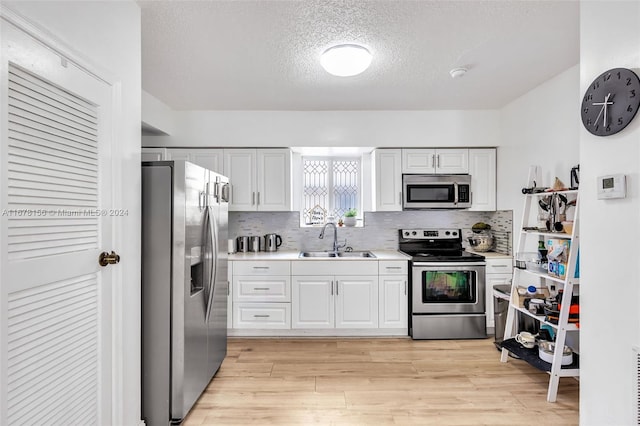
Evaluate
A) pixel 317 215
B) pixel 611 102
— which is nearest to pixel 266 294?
pixel 317 215

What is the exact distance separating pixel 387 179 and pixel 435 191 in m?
0.56

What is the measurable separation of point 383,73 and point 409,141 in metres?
1.18

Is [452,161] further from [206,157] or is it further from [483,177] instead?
[206,157]

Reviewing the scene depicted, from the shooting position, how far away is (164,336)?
1.93 metres

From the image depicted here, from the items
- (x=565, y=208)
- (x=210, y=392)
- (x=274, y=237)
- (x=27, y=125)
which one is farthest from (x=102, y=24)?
(x=565, y=208)

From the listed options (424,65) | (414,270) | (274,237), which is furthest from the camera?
(274,237)

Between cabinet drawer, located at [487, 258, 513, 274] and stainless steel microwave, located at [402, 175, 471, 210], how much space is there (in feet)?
2.22

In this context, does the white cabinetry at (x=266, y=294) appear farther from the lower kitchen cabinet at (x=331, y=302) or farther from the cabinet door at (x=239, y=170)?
the cabinet door at (x=239, y=170)

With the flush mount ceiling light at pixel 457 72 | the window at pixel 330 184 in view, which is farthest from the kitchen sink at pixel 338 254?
the flush mount ceiling light at pixel 457 72

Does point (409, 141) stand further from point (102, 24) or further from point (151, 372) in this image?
point (151, 372)

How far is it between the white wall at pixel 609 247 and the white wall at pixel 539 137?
1102mm

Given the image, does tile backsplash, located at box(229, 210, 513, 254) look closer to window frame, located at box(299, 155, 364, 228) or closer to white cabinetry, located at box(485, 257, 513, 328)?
window frame, located at box(299, 155, 364, 228)

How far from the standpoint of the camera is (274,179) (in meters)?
3.71

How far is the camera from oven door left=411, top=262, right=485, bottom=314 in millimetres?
3367
